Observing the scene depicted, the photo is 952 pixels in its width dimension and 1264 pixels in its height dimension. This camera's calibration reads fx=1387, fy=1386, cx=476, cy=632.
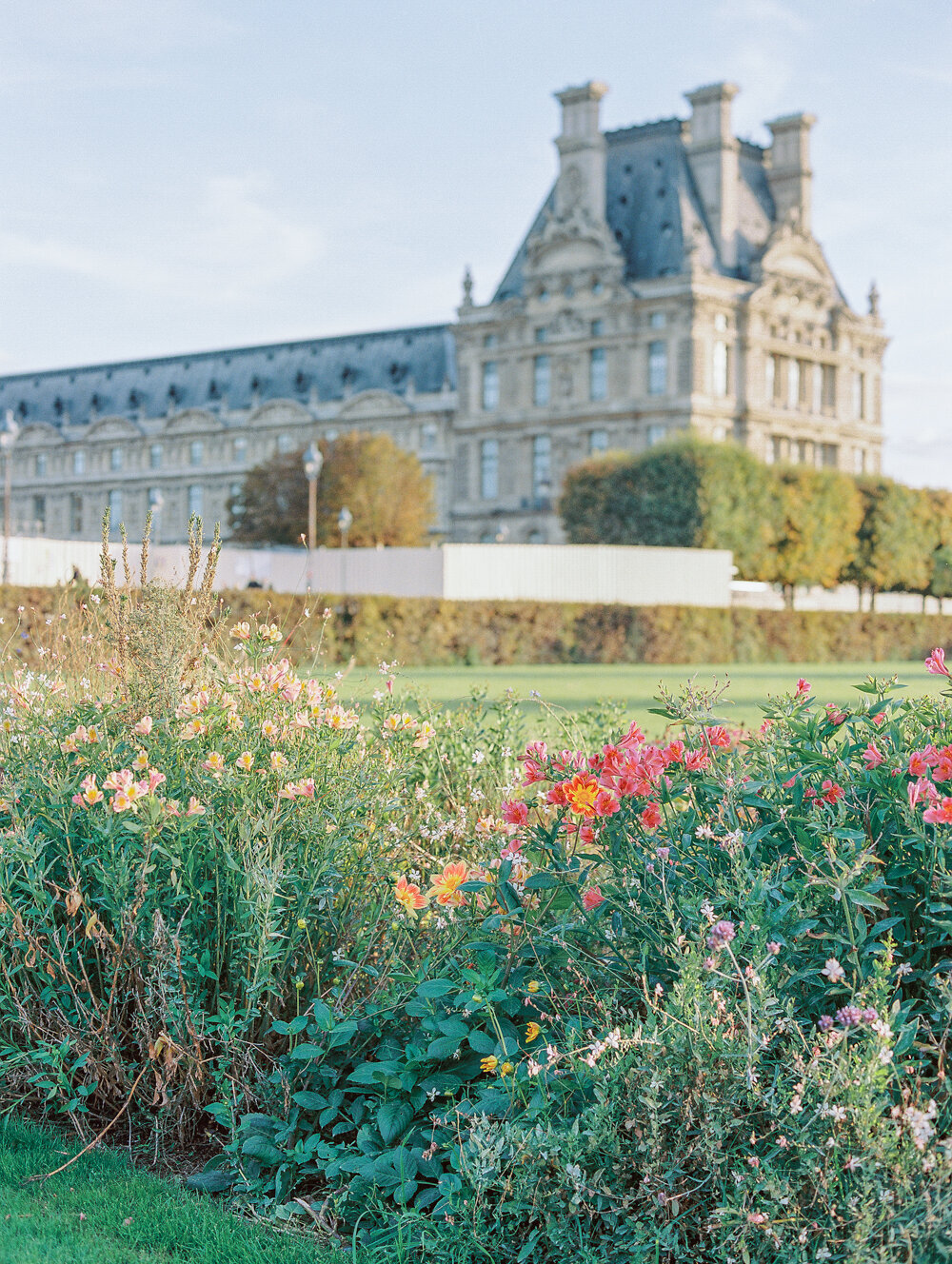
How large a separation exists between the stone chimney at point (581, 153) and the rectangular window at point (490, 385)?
27.4ft

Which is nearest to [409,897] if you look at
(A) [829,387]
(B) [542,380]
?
(B) [542,380]

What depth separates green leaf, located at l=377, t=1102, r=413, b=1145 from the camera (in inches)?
128

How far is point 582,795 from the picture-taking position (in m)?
3.27

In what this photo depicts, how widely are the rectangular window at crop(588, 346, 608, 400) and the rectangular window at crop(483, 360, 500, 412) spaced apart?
5.59m

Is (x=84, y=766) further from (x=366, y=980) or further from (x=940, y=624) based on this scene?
(x=940, y=624)

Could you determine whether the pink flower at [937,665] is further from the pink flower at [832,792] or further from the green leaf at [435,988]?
the green leaf at [435,988]

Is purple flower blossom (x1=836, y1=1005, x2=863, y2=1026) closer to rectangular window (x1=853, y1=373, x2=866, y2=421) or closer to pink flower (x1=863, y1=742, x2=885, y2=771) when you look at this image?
pink flower (x1=863, y1=742, x2=885, y2=771)

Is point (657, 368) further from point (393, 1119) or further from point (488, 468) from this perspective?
point (393, 1119)

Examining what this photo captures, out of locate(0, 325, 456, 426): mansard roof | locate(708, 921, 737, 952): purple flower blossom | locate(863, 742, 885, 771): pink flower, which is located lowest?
locate(708, 921, 737, 952): purple flower blossom

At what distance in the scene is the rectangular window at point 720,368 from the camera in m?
62.3

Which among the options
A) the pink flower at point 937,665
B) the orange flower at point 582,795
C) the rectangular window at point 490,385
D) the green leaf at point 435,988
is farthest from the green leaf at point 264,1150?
Result: the rectangular window at point 490,385

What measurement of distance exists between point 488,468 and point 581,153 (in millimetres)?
15366

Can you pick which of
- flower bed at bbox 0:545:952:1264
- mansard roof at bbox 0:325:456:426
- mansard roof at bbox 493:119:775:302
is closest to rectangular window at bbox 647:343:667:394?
mansard roof at bbox 493:119:775:302

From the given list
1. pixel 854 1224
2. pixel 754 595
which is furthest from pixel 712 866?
pixel 754 595
